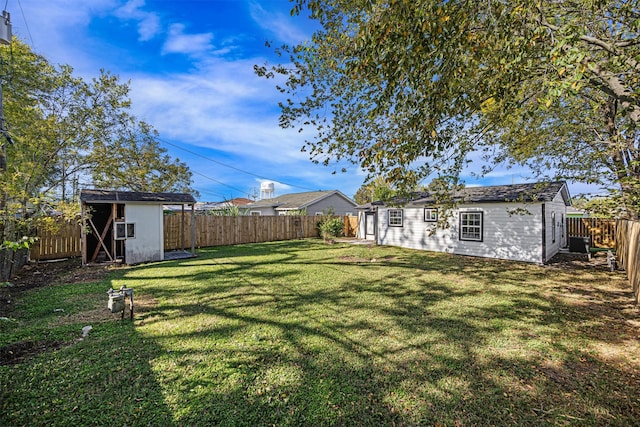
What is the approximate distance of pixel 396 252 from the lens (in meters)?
11.9

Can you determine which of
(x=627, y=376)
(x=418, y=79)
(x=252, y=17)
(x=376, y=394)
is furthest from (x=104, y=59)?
(x=627, y=376)

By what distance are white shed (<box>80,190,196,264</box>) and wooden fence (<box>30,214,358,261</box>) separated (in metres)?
0.83

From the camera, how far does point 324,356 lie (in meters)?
3.26

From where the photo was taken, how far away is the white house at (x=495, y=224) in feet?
31.0

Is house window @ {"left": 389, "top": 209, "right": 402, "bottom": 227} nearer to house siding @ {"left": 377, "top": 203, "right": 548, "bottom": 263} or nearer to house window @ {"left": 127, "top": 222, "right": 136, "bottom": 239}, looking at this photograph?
house siding @ {"left": 377, "top": 203, "right": 548, "bottom": 263}

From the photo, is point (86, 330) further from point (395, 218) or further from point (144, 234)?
point (395, 218)

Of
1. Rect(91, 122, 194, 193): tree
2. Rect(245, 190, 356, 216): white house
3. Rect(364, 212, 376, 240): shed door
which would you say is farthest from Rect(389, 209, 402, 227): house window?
Rect(91, 122, 194, 193): tree

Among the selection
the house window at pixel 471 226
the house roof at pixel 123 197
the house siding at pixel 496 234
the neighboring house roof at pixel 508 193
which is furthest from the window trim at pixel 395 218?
the house roof at pixel 123 197

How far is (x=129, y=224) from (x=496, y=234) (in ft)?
44.0

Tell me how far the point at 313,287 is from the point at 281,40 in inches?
201

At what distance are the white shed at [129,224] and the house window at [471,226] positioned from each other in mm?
11485

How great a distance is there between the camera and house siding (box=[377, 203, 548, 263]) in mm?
9516

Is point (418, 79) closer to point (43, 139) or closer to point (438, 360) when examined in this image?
point (438, 360)

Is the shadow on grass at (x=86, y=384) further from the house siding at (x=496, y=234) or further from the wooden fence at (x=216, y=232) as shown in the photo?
the house siding at (x=496, y=234)
